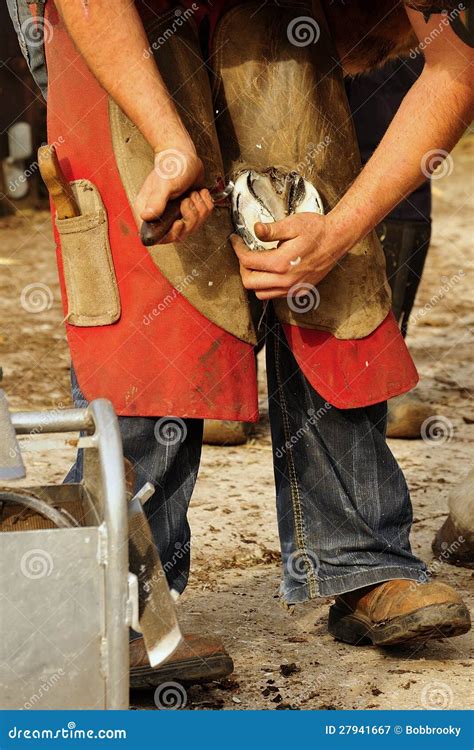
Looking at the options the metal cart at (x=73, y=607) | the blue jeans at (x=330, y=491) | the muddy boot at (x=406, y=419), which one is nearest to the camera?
the metal cart at (x=73, y=607)

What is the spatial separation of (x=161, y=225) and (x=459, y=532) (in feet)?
4.37

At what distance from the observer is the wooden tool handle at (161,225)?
197cm

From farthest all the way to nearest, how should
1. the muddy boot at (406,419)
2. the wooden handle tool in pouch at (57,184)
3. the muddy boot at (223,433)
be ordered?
the muddy boot at (406,419), the muddy boot at (223,433), the wooden handle tool in pouch at (57,184)

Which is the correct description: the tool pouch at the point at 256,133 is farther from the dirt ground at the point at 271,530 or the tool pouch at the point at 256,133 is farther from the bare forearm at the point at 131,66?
the dirt ground at the point at 271,530

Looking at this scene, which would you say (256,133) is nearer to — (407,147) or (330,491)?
(407,147)

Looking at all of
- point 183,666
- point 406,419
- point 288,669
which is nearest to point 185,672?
point 183,666

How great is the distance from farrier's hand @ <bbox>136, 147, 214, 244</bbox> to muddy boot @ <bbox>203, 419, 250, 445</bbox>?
1.92 m

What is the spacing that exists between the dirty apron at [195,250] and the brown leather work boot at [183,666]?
0.43 m

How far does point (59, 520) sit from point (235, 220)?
70 centimetres

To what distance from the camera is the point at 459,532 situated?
295 centimetres

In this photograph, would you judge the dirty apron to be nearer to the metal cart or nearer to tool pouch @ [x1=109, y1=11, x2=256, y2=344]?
tool pouch @ [x1=109, y1=11, x2=256, y2=344]

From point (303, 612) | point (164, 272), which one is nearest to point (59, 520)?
point (164, 272)

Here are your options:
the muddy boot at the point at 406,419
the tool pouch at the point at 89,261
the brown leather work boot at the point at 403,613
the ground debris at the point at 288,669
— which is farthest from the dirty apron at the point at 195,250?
the muddy boot at the point at 406,419

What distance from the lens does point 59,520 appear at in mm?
1763
